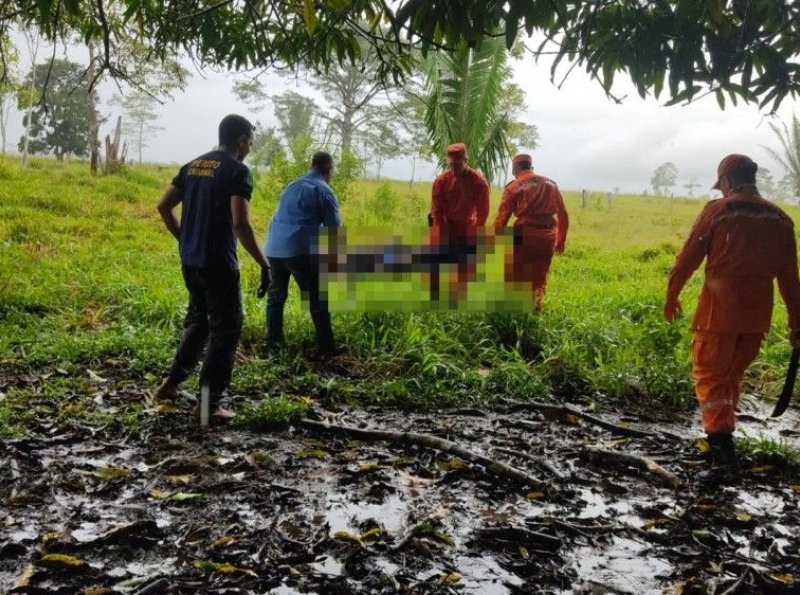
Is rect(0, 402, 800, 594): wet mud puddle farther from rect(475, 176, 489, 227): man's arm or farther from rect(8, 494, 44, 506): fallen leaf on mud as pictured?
rect(475, 176, 489, 227): man's arm

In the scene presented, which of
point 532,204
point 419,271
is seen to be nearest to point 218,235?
point 419,271

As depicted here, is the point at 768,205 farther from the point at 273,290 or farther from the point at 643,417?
the point at 273,290

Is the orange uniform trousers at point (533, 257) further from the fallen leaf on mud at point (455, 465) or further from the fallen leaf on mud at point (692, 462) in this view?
the fallen leaf on mud at point (455, 465)

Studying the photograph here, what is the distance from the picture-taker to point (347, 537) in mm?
2916

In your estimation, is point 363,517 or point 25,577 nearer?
point 25,577

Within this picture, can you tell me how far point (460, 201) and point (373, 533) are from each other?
4729mm

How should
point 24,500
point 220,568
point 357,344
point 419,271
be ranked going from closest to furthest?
1. point 220,568
2. point 24,500
3. point 419,271
4. point 357,344

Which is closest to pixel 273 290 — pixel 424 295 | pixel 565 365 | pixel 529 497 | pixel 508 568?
pixel 424 295

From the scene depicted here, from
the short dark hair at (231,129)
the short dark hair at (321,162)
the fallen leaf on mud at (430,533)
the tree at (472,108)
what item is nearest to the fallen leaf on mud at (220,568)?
the fallen leaf on mud at (430,533)

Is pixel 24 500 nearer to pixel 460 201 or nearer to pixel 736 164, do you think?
pixel 736 164

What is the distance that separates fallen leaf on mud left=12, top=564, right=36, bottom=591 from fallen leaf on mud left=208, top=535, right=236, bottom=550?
688 mm

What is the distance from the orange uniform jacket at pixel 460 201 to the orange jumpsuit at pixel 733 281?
10.9ft

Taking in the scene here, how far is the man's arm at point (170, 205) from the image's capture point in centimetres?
418

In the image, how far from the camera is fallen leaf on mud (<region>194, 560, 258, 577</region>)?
2.59m
